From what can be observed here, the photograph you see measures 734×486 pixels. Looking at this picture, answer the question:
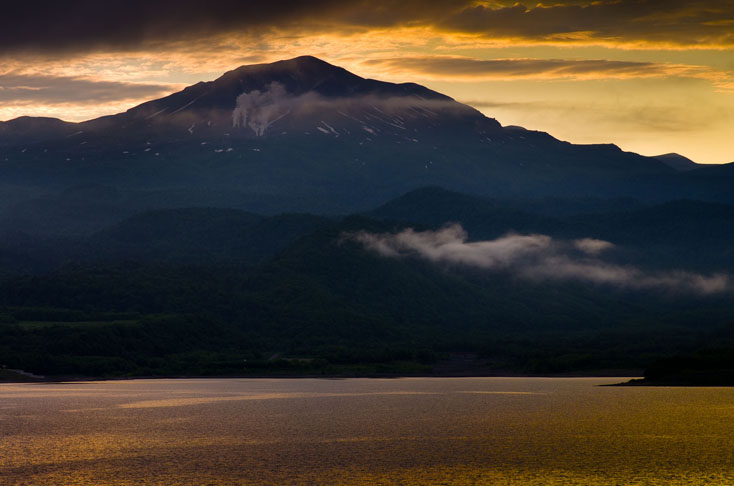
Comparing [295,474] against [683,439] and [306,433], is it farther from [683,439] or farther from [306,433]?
[683,439]

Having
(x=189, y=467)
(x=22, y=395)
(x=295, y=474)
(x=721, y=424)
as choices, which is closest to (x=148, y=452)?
(x=189, y=467)

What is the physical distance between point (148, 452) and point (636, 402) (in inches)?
3580

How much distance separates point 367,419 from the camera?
137000mm

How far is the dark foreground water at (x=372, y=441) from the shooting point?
86.9 meters

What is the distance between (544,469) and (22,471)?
4744 centimetres

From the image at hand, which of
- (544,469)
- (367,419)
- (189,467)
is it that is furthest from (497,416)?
(189,467)

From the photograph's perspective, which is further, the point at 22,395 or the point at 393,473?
the point at 22,395

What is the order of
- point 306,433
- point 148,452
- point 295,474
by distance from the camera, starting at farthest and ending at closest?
point 306,433 → point 148,452 → point 295,474

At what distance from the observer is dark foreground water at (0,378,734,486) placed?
8688cm

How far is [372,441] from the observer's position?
111188mm

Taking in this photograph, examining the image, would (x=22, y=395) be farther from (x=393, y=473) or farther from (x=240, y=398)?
(x=393, y=473)

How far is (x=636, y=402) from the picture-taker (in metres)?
164

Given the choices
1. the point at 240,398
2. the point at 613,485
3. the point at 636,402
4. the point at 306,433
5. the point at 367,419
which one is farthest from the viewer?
the point at 240,398

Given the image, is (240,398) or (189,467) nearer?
(189,467)
